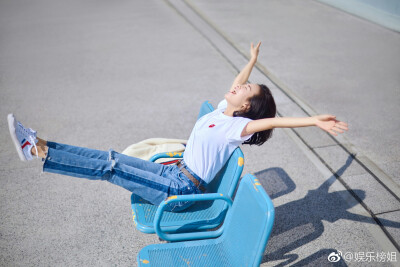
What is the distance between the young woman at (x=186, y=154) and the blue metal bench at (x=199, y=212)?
0.08m

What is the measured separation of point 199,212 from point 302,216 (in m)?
1.10

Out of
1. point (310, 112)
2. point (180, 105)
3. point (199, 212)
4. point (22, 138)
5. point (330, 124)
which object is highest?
point (330, 124)

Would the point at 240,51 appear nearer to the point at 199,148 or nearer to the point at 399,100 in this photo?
the point at 399,100

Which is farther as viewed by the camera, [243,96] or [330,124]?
[243,96]

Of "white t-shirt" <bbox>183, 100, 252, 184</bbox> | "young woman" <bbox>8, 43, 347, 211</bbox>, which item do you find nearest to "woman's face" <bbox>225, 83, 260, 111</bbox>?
"young woman" <bbox>8, 43, 347, 211</bbox>

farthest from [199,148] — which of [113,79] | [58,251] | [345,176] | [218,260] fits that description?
[113,79]

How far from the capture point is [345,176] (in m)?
3.81

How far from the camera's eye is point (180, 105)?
520 centimetres

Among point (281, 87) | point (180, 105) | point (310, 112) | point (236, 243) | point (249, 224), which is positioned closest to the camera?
point (249, 224)

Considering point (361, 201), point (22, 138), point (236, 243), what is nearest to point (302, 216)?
point (361, 201)

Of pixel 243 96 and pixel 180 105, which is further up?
pixel 243 96

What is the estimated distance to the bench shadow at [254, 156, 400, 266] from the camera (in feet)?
9.50

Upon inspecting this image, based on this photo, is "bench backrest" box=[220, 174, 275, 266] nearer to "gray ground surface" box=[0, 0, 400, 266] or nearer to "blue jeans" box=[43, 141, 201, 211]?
"blue jeans" box=[43, 141, 201, 211]

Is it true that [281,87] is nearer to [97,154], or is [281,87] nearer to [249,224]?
[97,154]
